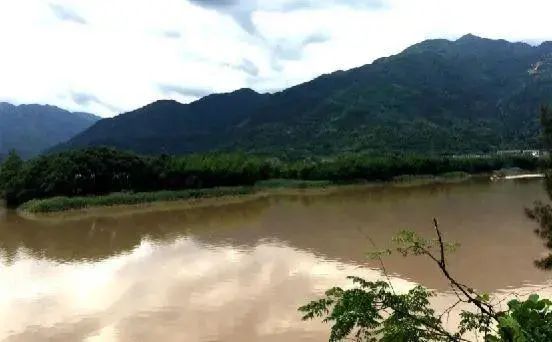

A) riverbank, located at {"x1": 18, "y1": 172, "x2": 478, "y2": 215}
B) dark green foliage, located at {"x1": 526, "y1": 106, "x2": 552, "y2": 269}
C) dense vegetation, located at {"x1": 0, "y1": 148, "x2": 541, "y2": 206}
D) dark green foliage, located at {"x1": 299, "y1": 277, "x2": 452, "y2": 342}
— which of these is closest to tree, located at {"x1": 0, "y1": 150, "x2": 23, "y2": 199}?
dense vegetation, located at {"x1": 0, "y1": 148, "x2": 541, "y2": 206}

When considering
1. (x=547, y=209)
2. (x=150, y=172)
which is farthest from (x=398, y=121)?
(x=547, y=209)

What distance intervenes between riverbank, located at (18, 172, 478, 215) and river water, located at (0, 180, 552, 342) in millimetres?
2892

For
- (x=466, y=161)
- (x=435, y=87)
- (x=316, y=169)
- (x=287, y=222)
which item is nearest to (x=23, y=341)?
→ (x=287, y=222)

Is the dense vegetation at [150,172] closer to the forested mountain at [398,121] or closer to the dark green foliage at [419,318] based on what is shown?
the forested mountain at [398,121]

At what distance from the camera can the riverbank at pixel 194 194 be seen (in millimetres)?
52875

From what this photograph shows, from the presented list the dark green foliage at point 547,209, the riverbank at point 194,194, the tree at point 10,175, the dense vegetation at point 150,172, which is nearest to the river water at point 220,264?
the dark green foliage at point 547,209

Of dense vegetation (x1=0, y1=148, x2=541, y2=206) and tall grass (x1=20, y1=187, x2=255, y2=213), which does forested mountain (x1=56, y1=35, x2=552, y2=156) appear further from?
tall grass (x1=20, y1=187, x2=255, y2=213)

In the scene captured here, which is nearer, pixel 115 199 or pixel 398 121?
pixel 115 199

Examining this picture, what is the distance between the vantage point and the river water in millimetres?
19689

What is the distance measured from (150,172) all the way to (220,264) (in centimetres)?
3811

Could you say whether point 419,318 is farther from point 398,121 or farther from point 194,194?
point 398,121

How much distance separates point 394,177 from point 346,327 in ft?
247

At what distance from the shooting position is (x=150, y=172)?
65062mm

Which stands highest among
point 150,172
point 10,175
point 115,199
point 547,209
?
point 10,175
